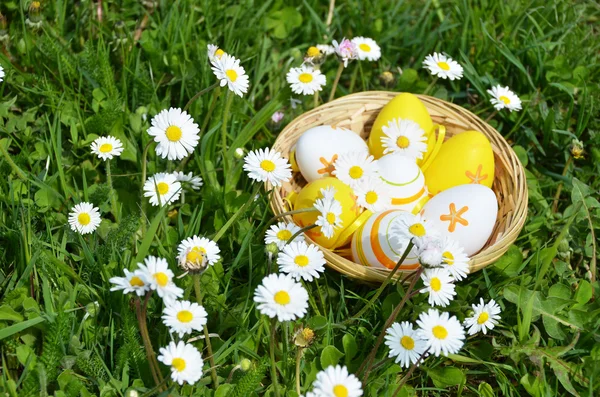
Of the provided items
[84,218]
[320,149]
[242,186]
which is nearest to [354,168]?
[320,149]

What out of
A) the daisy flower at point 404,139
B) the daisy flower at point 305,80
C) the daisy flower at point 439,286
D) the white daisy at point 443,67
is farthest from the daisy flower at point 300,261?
the white daisy at point 443,67

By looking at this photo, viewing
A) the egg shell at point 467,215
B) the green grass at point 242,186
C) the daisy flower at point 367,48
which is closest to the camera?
the green grass at point 242,186

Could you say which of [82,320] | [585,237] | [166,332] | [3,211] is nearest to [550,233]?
[585,237]

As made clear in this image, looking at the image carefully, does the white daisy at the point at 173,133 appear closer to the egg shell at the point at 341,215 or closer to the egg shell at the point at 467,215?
the egg shell at the point at 341,215

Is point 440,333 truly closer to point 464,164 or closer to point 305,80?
point 464,164

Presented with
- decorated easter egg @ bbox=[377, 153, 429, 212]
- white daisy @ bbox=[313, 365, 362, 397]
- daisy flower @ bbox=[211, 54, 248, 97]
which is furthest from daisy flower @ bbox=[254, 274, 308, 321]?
decorated easter egg @ bbox=[377, 153, 429, 212]

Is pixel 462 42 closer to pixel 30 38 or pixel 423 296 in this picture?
pixel 423 296

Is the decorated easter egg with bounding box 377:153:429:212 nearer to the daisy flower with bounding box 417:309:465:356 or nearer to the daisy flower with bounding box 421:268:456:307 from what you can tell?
the daisy flower with bounding box 421:268:456:307

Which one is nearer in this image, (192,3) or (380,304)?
(380,304)
